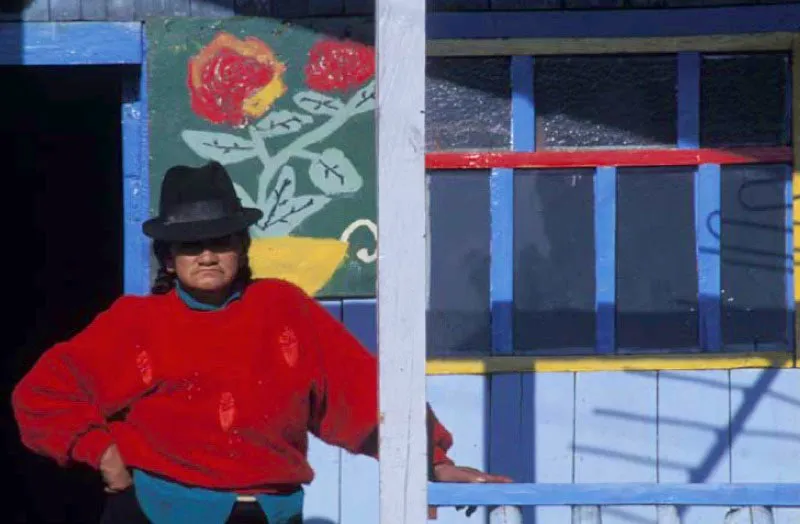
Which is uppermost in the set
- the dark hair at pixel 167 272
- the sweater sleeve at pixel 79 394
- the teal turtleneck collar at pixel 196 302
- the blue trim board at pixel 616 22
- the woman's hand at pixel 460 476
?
the blue trim board at pixel 616 22

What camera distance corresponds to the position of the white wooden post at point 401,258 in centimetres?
430

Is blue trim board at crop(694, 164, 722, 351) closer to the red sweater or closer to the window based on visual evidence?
the window

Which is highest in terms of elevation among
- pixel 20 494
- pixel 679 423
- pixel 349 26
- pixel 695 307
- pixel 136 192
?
pixel 349 26

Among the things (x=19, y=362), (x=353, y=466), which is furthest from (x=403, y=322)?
(x=19, y=362)

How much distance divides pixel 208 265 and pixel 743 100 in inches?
87.9

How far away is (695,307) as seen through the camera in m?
6.06

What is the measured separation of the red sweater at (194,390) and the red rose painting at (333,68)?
1.36m

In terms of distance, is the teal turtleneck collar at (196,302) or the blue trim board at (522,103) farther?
the blue trim board at (522,103)

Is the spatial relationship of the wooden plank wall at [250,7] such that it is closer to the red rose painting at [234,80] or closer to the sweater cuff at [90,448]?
the red rose painting at [234,80]

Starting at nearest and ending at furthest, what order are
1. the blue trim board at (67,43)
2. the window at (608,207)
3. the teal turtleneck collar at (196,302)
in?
the teal turtleneck collar at (196,302), the blue trim board at (67,43), the window at (608,207)

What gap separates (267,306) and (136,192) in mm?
1351

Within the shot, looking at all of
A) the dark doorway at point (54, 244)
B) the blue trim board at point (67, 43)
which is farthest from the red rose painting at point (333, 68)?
the dark doorway at point (54, 244)

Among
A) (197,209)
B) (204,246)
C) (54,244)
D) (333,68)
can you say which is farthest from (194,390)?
(54,244)

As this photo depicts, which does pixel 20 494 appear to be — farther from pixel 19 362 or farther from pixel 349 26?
pixel 349 26
